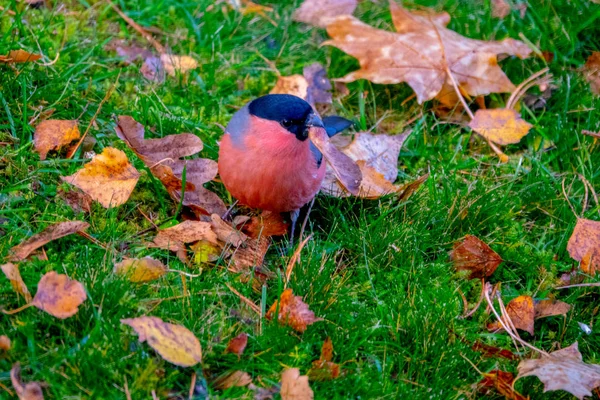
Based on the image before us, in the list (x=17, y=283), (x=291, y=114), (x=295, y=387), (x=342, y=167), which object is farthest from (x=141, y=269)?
(x=342, y=167)

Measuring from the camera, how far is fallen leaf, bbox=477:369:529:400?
115 inches

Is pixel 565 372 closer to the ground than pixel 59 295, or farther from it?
closer to the ground

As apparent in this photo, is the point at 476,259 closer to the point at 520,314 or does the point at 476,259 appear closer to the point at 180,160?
the point at 520,314

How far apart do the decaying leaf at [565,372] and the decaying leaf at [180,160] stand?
6.05ft

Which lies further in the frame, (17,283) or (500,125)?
(500,125)

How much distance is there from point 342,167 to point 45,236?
166 cm

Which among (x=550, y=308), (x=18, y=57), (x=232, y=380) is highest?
(x=18, y=57)

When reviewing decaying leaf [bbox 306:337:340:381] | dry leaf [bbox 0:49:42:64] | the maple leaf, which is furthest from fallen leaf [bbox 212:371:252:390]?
the maple leaf

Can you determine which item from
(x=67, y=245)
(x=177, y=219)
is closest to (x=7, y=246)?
(x=67, y=245)

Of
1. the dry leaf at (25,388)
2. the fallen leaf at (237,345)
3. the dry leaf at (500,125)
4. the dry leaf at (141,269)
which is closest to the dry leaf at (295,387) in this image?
the fallen leaf at (237,345)

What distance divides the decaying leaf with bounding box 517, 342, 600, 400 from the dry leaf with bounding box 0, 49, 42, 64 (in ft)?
10.1

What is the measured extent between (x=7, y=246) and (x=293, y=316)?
4.43 ft

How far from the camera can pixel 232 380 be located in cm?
277

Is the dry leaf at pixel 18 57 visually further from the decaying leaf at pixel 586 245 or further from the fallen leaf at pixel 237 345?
the decaying leaf at pixel 586 245
